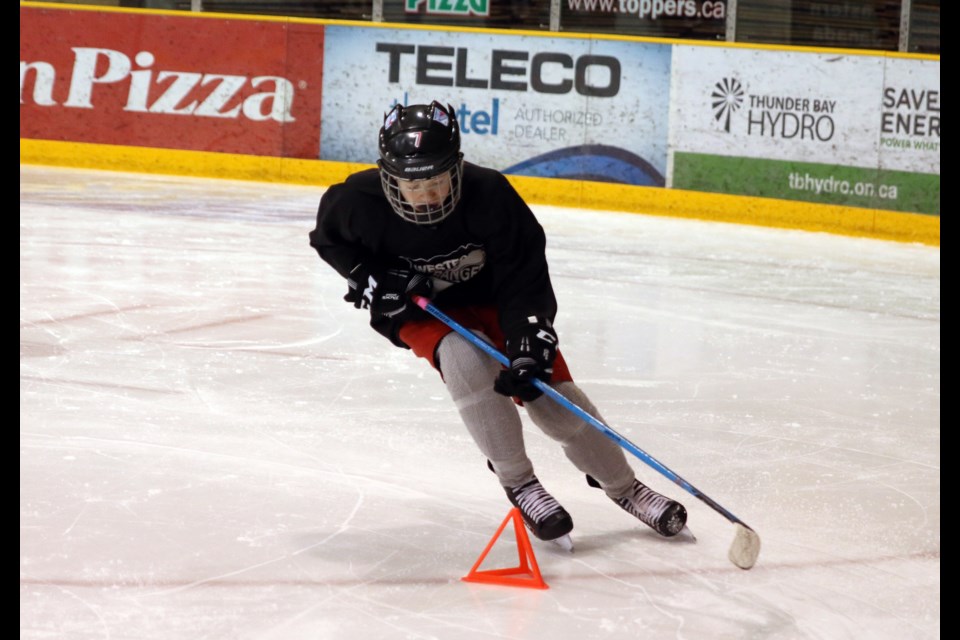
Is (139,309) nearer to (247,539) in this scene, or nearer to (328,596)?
(247,539)

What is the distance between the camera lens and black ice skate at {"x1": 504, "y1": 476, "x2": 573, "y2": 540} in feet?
8.52

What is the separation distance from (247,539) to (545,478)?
800 millimetres

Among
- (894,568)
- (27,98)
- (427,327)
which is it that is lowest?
(894,568)

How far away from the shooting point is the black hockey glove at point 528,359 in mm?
2502

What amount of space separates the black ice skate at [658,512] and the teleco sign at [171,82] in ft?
23.6

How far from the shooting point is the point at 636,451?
2.53m

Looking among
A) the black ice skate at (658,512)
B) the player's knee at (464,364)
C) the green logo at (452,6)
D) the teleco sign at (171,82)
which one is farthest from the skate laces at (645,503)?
the teleco sign at (171,82)

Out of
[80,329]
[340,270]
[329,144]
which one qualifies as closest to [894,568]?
[340,270]

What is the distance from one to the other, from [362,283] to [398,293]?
75mm

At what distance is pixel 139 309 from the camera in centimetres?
488

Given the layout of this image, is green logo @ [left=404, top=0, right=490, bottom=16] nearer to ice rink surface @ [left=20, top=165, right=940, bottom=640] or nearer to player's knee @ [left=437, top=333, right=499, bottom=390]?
ice rink surface @ [left=20, top=165, right=940, bottom=640]

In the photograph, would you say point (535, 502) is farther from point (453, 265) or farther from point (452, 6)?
point (452, 6)

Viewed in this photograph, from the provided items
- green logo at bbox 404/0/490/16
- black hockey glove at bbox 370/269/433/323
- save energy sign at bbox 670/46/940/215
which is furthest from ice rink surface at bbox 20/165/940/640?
green logo at bbox 404/0/490/16

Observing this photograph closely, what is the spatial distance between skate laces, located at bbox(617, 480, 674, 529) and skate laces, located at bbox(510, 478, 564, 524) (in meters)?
0.20
